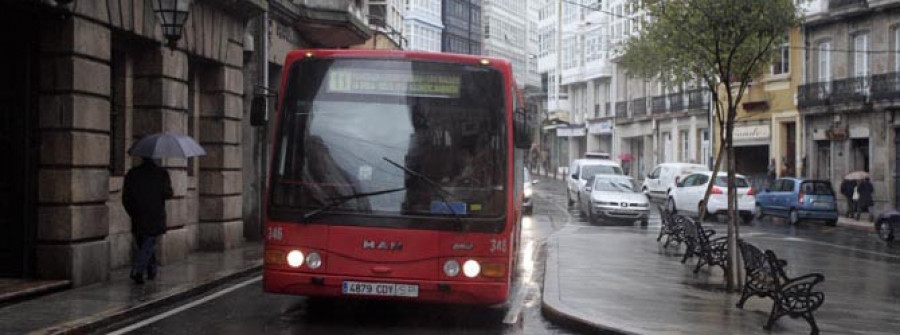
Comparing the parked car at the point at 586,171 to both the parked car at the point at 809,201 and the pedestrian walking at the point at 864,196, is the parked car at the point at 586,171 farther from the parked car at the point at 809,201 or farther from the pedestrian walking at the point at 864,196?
the pedestrian walking at the point at 864,196

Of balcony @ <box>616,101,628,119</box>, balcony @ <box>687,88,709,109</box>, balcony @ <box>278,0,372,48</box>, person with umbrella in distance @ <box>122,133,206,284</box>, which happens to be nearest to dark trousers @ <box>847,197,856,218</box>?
balcony @ <box>687,88,709,109</box>

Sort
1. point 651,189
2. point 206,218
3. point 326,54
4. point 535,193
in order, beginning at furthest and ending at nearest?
1. point 535,193
2. point 651,189
3. point 206,218
4. point 326,54

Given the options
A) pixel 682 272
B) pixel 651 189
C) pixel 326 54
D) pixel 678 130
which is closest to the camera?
pixel 326 54

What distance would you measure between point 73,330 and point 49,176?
4068 millimetres

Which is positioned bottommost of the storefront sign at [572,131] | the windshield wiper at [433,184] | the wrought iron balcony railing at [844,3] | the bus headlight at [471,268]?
the bus headlight at [471,268]

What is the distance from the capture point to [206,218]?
1975 centimetres

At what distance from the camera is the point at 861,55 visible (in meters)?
42.1

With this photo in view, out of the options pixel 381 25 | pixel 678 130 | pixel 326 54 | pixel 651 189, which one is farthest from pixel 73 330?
pixel 678 130

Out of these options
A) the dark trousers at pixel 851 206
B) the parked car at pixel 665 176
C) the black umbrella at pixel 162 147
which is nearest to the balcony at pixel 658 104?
the parked car at pixel 665 176

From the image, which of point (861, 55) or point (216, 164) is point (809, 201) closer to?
point (861, 55)

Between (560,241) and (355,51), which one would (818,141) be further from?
(355,51)

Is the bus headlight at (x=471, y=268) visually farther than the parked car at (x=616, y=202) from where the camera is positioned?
No

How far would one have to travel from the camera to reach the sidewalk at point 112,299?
10344 mm

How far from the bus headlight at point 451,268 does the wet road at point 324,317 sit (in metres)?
0.65
